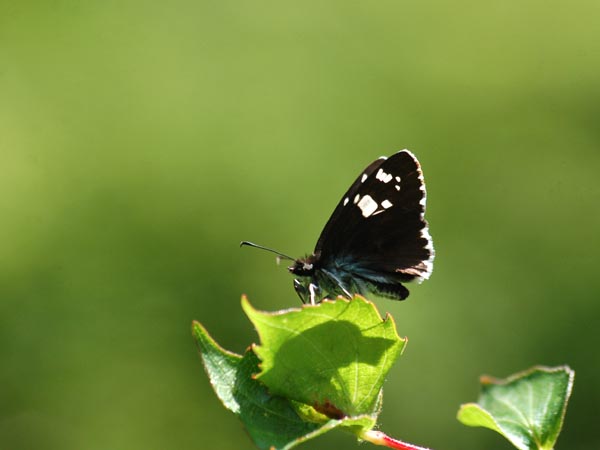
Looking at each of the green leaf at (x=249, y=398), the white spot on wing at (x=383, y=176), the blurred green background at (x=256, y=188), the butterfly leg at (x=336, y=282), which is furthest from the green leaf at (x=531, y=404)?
the blurred green background at (x=256, y=188)

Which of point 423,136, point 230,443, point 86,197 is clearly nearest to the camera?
point 230,443

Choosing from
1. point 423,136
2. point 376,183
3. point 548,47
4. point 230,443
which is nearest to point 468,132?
point 423,136

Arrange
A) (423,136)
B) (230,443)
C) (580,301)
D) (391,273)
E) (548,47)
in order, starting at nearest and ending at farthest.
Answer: (391,273) → (230,443) → (580,301) → (423,136) → (548,47)

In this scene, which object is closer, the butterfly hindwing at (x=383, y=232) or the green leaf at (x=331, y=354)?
the green leaf at (x=331, y=354)

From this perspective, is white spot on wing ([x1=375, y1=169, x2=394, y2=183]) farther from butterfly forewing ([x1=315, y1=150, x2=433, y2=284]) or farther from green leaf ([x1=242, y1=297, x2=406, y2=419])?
green leaf ([x1=242, y1=297, x2=406, y2=419])

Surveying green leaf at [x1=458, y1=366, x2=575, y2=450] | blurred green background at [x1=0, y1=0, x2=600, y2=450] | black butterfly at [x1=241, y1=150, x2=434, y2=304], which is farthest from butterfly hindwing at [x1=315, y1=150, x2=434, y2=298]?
blurred green background at [x1=0, y1=0, x2=600, y2=450]

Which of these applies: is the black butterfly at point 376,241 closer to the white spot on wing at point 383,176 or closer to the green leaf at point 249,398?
the white spot on wing at point 383,176

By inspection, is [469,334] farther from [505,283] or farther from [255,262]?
[255,262]
